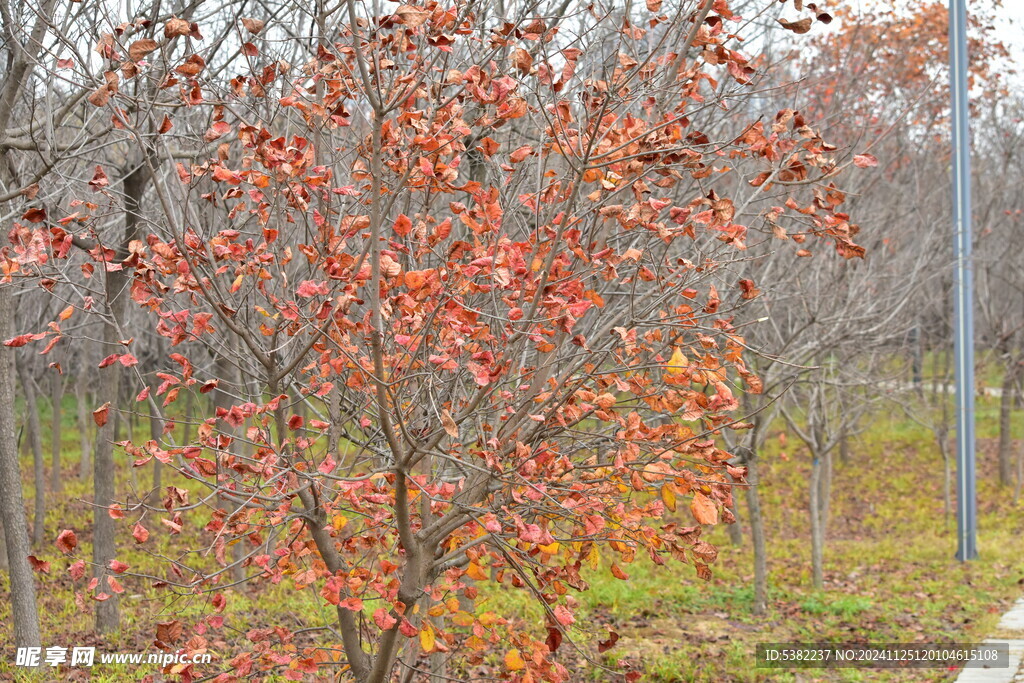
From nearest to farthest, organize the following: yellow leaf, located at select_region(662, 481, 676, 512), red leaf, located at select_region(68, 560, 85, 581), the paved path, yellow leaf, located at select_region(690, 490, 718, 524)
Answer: yellow leaf, located at select_region(690, 490, 718, 524) < red leaf, located at select_region(68, 560, 85, 581) < yellow leaf, located at select_region(662, 481, 676, 512) < the paved path

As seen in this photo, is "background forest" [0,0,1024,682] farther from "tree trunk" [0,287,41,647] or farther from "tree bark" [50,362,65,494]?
"tree bark" [50,362,65,494]

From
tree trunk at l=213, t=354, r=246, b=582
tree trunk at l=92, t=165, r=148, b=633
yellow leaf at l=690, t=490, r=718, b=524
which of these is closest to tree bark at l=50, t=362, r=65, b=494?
tree trunk at l=213, t=354, r=246, b=582

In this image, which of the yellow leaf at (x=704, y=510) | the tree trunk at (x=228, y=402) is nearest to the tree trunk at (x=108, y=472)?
the tree trunk at (x=228, y=402)

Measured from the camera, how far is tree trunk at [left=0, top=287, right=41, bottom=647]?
5.16 m

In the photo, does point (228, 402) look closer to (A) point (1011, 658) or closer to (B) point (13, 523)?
(B) point (13, 523)

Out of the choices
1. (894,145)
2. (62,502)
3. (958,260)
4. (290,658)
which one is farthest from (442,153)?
(62,502)

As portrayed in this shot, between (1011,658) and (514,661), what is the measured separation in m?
4.45

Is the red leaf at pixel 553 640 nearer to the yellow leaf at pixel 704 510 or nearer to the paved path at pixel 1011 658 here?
the yellow leaf at pixel 704 510

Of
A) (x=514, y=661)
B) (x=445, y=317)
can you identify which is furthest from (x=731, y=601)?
(x=445, y=317)

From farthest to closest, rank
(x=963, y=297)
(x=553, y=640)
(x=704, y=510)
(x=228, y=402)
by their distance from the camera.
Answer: (x=963, y=297), (x=228, y=402), (x=553, y=640), (x=704, y=510)

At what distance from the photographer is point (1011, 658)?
20.7 feet

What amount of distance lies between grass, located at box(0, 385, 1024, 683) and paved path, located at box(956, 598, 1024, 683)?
13 cm

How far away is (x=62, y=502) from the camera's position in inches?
487

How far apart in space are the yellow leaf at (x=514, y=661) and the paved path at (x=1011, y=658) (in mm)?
3666
